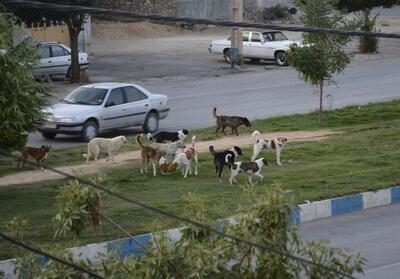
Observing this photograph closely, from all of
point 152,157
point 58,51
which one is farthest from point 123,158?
point 58,51

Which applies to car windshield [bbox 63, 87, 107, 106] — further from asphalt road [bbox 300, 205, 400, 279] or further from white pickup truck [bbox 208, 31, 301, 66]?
white pickup truck [bbox 208, 31, 301, 66]

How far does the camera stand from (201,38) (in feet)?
181

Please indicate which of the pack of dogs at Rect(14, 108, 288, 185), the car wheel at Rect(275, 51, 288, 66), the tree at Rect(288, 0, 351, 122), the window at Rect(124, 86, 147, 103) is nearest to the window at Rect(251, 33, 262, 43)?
the car wheel at Rect(275, 51, 288, 66)

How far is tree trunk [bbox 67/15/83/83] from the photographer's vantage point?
125 feet

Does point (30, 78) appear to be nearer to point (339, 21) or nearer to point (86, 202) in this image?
point (86, 202)

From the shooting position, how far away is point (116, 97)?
2678 centimetres

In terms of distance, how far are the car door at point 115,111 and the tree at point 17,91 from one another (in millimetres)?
8287

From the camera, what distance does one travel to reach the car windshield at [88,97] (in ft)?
87.1

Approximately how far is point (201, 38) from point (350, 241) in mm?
40188

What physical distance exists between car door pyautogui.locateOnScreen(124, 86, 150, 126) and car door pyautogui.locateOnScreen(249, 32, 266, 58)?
682 inches

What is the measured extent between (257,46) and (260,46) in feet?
0.64

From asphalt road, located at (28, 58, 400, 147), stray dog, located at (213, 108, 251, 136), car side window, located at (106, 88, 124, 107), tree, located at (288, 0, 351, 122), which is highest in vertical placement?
tree, located at (288, 0, 351, 122)

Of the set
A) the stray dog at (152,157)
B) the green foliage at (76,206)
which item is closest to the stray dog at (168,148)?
the stray dog at (152,157)

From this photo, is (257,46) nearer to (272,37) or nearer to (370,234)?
(272,37)
